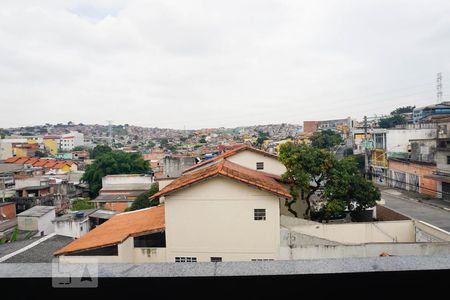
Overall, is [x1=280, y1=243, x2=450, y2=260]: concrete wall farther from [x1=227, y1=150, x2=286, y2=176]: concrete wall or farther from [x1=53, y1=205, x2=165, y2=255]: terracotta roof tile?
[x1=227, y1=150, x2=286, y2=176]: concrete wall

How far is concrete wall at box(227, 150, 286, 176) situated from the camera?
48.6ft

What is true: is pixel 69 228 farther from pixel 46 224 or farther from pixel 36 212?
pixel 36 212

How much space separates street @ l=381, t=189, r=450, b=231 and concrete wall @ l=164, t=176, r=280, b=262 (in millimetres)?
6979

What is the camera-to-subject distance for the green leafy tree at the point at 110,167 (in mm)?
32375

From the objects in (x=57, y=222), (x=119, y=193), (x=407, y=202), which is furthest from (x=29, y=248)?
(x=407, y=202)

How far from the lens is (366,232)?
35.7 feet

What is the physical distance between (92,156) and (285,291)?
60.8 m

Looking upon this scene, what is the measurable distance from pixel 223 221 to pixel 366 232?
5238 mm

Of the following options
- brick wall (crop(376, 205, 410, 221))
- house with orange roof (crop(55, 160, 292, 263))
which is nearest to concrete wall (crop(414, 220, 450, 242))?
brick wall (crop(376, 205, 410, 221))

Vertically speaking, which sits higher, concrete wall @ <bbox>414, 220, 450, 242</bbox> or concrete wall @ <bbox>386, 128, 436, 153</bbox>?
concrete wall @ <bbox>386, 128, 436, 153</bbox>

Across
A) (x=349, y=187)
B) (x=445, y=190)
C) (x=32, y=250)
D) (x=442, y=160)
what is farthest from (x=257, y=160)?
(x=442, y=160)

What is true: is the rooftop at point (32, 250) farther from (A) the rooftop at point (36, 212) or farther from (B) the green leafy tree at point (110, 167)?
(B) the green leafy tree at point (110, 167)

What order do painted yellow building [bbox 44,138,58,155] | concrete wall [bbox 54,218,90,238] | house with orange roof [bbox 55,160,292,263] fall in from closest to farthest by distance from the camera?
1. house with orange roof [bbox 55,160,292,263]
2. concrete wall [bbox 54,218,90,238]
3. painted yellow building [bbox 44,138,58,155]

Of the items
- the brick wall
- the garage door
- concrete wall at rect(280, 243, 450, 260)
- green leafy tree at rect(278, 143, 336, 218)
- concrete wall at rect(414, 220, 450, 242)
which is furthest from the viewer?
the garage door
